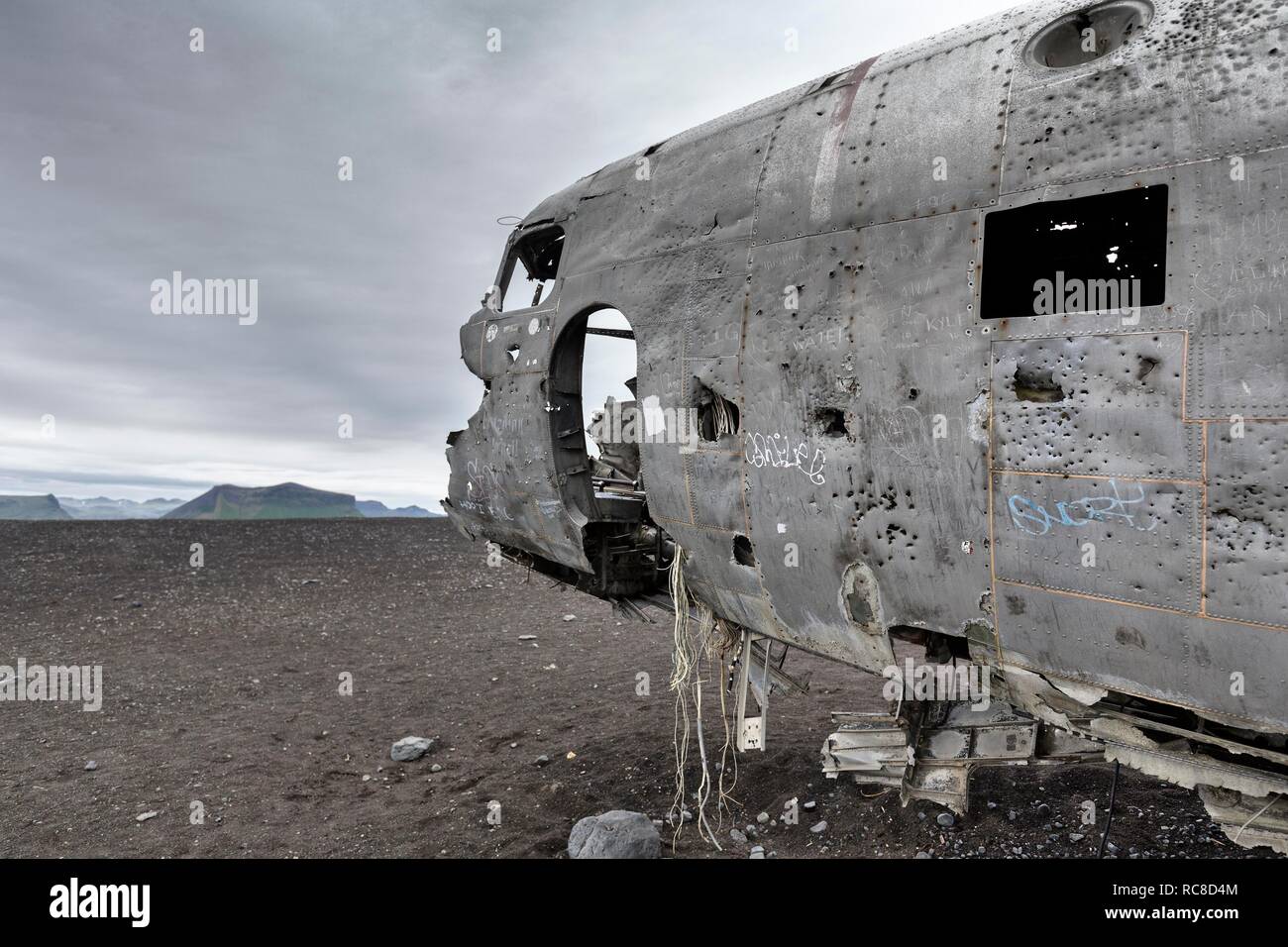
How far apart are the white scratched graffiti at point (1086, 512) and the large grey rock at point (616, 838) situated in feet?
13.1

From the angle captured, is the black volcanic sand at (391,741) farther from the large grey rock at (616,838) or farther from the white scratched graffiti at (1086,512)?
the white scratched graffiti at (1086,512)

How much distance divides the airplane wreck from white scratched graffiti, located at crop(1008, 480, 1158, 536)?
0.01m

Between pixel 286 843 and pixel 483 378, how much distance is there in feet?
15.0

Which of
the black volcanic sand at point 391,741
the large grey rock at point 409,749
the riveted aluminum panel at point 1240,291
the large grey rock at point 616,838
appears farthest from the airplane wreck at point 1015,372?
the large grey rock at point 409,749

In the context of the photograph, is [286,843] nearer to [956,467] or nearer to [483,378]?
[483,378]

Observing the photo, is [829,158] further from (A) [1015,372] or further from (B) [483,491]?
(B) [483,491]

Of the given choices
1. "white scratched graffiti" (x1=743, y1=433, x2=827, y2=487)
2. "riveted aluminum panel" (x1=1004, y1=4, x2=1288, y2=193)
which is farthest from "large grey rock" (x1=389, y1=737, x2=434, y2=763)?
"riveted aluminum panel" (x1=1004, y1=4, x2=1288, y2=193)

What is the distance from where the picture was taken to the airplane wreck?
3.29m

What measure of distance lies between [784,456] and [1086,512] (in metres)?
1.67

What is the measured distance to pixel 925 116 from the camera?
423 cm

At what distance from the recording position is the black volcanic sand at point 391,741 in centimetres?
654

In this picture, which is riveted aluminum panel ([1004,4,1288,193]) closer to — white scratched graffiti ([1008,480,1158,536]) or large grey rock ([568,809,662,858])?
white scratched graffiti ([1008,480,1158,536])

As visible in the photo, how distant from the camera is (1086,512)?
358cm

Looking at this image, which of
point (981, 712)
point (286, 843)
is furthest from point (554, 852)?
point (981, 712)
